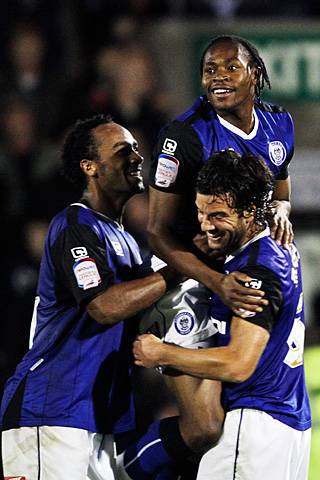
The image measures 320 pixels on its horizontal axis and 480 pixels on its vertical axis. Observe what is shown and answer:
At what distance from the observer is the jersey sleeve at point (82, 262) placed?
4867mm

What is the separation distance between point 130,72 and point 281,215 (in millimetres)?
4439

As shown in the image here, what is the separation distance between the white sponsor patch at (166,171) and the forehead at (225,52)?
0.43 meters

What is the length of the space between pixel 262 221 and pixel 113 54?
16.1 ft

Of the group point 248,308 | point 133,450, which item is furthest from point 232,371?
point 133,450

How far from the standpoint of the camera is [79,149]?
5.26 metres

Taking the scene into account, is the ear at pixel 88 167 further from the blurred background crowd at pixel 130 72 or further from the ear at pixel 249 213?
the blurred background crowd at pixel 130 72

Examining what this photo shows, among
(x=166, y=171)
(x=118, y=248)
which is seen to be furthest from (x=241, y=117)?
(x=118, y=248)

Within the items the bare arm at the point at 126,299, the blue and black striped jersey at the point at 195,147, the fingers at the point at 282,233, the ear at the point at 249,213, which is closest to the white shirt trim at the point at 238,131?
the blue and black striped jersey at the point at 195,147

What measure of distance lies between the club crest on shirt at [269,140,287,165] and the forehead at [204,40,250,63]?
0.40m

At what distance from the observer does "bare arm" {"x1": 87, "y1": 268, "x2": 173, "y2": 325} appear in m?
4.81

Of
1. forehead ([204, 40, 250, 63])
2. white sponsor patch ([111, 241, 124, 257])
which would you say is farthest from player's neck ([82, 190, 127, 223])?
forehead ([204, 40, 250, 63])

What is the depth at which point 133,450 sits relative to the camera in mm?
5188

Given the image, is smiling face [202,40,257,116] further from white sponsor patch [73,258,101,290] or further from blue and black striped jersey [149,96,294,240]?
white sponsor patch [73,258,101,290]

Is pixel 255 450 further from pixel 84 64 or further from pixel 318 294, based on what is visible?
pixel 84 64
